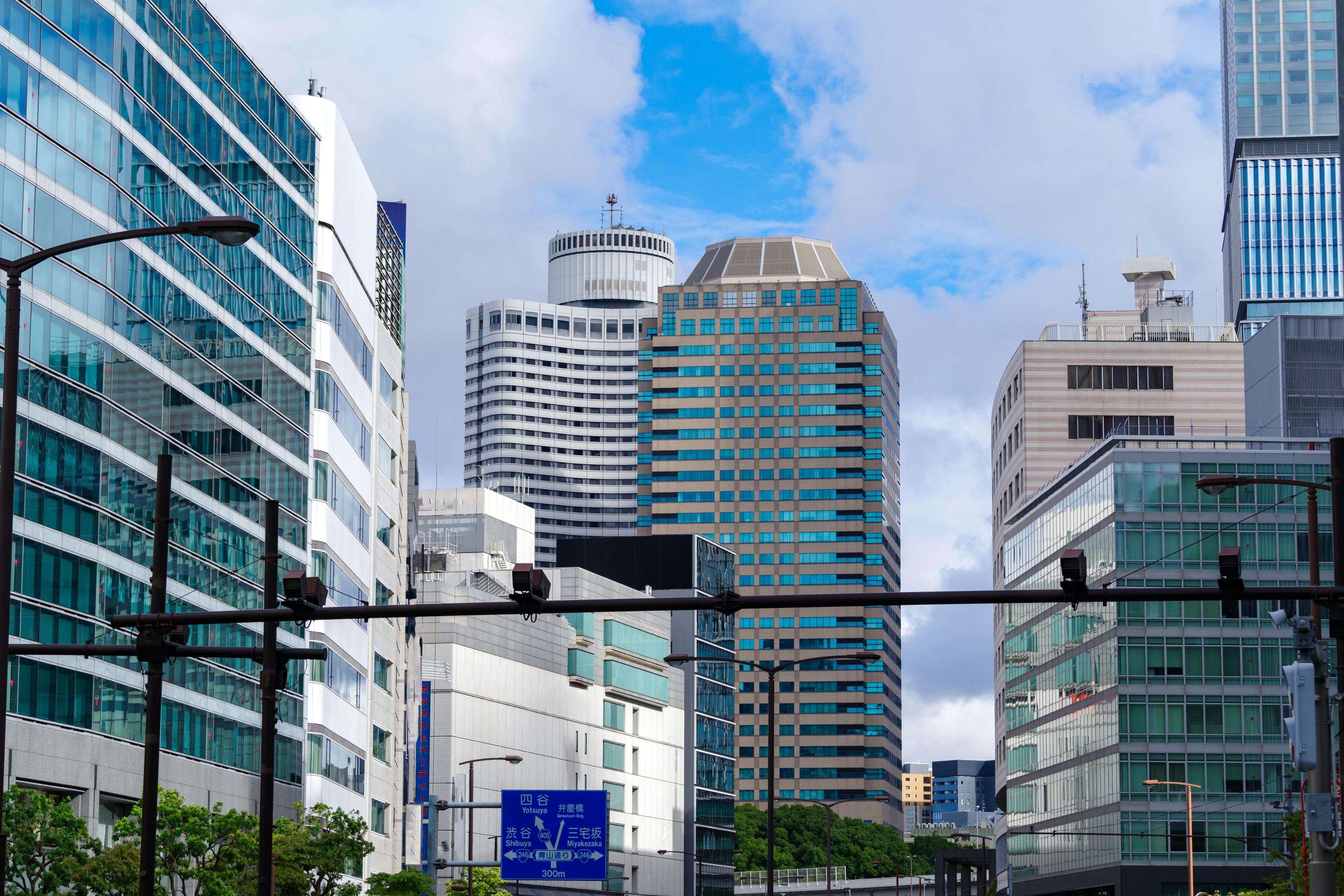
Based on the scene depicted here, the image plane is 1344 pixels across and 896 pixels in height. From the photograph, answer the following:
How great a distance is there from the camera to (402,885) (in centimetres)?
7144

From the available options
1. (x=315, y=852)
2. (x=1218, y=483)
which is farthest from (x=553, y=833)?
(x=1218, y=483)

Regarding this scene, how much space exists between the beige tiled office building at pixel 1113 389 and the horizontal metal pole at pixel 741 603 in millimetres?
136808

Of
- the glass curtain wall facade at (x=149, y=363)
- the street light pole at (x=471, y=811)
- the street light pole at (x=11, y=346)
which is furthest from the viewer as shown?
the street light pole at (x=471, y=811)

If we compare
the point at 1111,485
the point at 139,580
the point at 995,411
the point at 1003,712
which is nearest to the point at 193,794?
the point at 139,580

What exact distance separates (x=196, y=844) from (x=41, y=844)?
15.1 feet

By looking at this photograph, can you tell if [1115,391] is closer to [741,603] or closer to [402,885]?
[402,885]

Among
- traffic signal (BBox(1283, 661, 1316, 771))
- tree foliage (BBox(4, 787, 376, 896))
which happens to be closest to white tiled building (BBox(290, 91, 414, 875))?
tree foliage (BBox(4, 787, 376, 896))

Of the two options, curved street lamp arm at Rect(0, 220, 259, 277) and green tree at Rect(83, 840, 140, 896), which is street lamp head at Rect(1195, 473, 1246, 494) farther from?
green tree at Rect(83, 840, 140, 896)

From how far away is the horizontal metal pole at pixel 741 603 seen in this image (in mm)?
24109

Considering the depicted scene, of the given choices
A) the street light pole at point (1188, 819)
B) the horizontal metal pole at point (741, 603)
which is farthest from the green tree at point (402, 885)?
the street light pole at point (1188, 819)

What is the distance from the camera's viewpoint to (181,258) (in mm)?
71562

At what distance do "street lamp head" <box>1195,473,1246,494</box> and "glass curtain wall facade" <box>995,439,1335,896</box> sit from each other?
77043 millimetres

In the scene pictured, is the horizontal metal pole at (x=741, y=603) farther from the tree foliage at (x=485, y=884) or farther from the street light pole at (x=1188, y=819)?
the street light pole at (x=1188, y=819)

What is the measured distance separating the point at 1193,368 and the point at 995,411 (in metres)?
26.1
